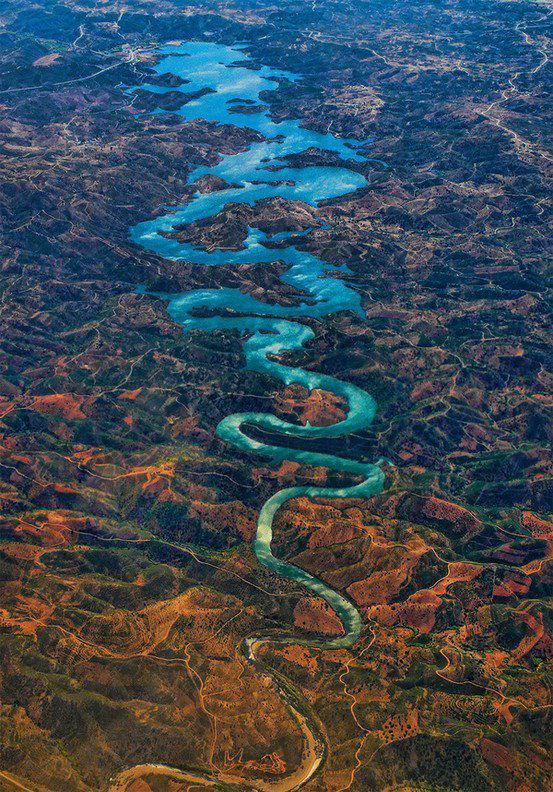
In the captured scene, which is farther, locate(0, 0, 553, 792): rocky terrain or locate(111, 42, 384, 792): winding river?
locate(111, 42, 384, 792): winding river

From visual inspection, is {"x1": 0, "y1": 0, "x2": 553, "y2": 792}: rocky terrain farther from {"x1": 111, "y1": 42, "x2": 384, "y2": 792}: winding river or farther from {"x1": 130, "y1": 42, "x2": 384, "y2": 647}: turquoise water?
{"x1": 130, "y1": 42, "x2": 384, "y2": 647}: turquoise water

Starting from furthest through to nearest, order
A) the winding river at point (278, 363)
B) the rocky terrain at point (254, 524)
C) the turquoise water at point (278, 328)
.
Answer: the turquoise water at point (278, 328) < the winding river at point (278, 363) < the rocky terrain at point (254, 524)

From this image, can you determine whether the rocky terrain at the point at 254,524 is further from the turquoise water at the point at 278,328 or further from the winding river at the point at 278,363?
the turquoise water at the point at 278,328

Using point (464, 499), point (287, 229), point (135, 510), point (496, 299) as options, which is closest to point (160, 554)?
point (135, 510)

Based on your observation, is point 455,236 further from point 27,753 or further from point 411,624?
point 27,753

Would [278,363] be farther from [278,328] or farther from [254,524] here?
[254,524]

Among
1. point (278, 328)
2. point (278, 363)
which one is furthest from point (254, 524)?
point (278, 328)

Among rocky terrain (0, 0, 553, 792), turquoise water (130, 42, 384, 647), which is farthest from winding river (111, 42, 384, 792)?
rocky terrain (0, 0, 553, 792)

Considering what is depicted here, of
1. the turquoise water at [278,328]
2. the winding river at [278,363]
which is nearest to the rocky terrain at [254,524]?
the winding river at [278,363]
